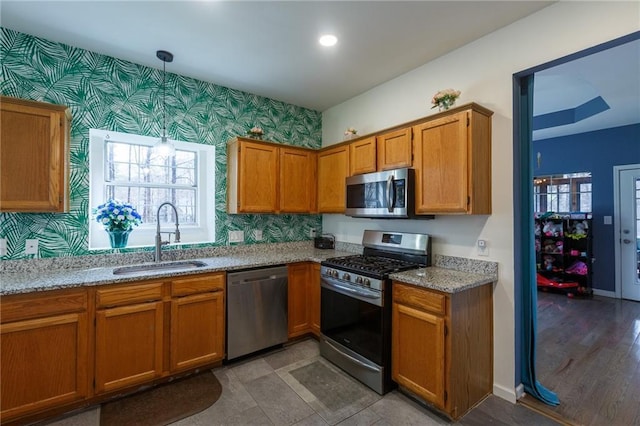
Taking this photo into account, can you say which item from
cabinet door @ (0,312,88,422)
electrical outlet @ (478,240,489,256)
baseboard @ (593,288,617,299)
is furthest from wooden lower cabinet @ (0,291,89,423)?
baseboard @ (593,288,617,299)

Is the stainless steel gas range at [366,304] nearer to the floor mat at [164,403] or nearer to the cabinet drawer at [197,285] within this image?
the cabinet drawer at [197,285]

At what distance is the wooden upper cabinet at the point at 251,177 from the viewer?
3145mm

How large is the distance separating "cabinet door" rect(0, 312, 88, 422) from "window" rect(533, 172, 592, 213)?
6.99 meters

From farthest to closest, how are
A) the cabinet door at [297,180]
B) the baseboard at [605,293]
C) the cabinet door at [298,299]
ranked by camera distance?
the baseboard at [605,293] → the cabinet door at [297,180] → the cabinet door at [298,299]

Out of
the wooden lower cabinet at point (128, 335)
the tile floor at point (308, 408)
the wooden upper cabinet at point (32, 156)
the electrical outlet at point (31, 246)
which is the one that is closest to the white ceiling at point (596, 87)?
the tile floor at point (308, 408)

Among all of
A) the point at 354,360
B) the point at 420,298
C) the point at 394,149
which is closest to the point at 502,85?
the point at 394,149

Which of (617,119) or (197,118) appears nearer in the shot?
(197,118)

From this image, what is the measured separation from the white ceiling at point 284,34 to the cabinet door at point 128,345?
2126 millimetres

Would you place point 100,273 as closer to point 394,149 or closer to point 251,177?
point 251,177

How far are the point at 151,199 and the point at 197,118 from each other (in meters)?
0.97

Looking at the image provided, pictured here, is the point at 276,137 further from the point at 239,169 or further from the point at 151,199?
the point at 151,199

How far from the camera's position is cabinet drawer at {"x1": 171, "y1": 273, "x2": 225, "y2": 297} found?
239 centimetres

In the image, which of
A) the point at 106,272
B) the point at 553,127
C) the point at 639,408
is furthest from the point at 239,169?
the point at 553,127

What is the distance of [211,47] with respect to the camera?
2535mm
